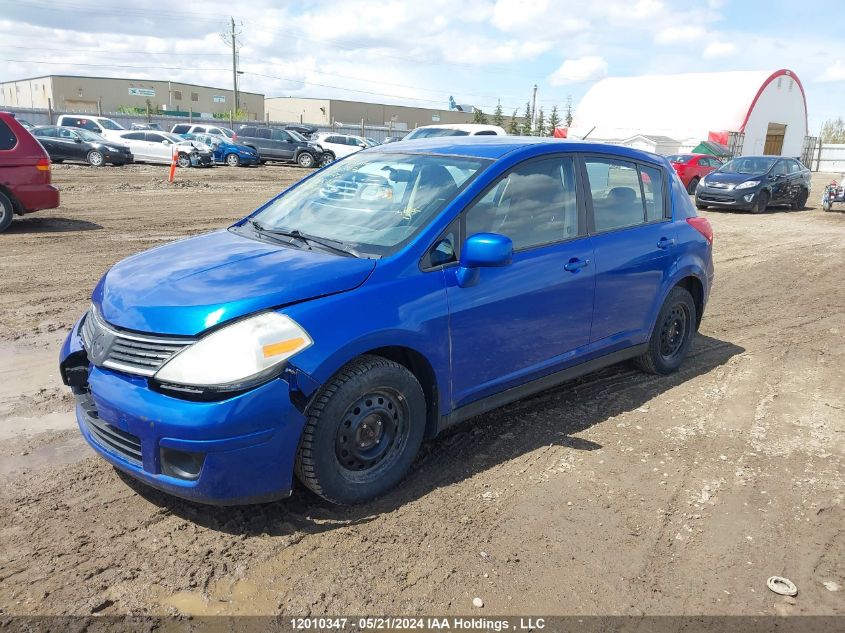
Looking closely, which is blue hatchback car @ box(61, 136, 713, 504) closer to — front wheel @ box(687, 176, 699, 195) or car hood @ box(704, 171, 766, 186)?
car hood @ box(704, 171, 766, 186)

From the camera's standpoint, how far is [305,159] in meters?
30.3

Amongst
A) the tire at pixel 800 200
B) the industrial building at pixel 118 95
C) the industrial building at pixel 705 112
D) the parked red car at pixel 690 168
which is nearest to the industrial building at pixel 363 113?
the industrial building at pixel 118 95

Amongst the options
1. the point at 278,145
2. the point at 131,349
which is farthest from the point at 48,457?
the point at 278,145

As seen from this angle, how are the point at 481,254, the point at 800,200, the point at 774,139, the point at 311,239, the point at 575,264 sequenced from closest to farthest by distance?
the point at 481,254
the point at 311,239
the point at 575,264
the point at 800,200
the point at 774,139

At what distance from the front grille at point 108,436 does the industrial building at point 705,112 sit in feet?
137

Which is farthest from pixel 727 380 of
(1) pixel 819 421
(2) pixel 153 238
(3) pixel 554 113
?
(3) pixel 554 113

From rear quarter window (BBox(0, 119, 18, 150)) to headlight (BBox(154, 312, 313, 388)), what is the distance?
9.34 meters

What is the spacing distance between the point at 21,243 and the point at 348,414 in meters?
8.87

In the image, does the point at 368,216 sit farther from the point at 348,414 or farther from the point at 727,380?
the point at 727,380

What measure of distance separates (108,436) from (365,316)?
133 centimetres

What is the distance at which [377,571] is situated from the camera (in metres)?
2.95

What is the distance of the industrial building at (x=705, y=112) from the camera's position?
149 ft

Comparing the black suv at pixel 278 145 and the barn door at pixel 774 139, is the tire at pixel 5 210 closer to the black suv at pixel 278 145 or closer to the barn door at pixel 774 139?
the black suv at pixel 278 145

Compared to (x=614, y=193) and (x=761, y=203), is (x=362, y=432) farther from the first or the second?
(x=761, y=203)
